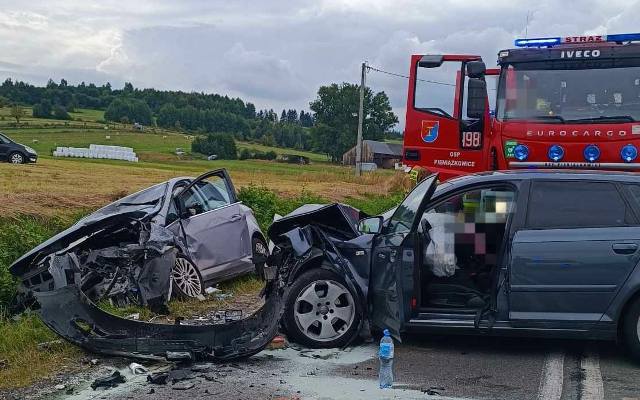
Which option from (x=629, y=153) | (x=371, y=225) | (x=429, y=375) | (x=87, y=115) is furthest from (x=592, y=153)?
(x=87, y=115)

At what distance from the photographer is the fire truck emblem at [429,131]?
426 inches

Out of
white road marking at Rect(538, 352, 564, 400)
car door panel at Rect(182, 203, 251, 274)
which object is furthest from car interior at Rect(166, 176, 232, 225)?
white road marking at Rect(538, 352, 564, 400)

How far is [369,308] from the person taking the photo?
6027 millimetres

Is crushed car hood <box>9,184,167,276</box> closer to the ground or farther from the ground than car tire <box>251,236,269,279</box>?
farther from the ground

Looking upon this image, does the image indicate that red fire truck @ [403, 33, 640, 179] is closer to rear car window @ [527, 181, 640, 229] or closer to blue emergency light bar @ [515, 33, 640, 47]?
blue emergency light bar @ [515, 33, 640, 47]

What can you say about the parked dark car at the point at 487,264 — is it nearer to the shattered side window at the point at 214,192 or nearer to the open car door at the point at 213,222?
the open car door at the point at 213,222

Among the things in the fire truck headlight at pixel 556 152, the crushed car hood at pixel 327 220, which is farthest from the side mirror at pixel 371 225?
the fire truck headlight at pixel 556 152

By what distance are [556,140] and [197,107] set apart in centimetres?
10181

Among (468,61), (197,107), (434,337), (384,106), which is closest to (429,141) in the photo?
(468,61)

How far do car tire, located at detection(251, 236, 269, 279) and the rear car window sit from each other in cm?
445

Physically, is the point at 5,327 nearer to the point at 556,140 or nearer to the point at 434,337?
the point at 434,337

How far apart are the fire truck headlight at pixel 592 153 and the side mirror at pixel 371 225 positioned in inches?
151

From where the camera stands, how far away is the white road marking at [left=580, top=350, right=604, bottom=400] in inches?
192

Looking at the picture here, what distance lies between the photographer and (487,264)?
19.8 feet
